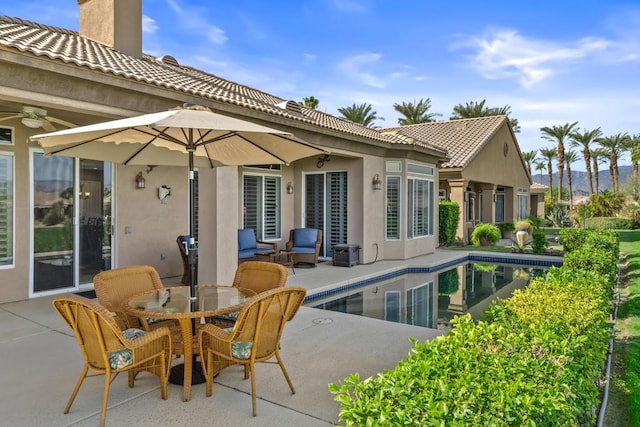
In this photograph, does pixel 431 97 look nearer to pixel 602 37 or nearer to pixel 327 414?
pixel 602 37

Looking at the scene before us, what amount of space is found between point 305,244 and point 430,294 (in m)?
4.10

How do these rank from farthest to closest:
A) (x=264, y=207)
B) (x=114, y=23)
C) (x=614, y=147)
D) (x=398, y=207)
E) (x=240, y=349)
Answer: (x=614, y=147)
(x=398, y=207)
(x=264, y=207)
(x=114, y=23)
(x=240, y=349)

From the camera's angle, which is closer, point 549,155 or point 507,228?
point 507,228

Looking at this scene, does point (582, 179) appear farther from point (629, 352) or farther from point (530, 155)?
point (629, 352)

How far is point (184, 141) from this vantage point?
5.46 meters

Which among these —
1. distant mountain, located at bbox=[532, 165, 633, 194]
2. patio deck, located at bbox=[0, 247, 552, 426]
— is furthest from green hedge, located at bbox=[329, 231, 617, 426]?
distant mountain, located at bbox=[532, 165, 633, 194]

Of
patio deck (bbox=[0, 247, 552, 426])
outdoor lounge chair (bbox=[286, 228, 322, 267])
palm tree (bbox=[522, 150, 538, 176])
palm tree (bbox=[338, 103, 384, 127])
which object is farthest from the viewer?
palm tree (bbox=[522, 150, 538, 176])

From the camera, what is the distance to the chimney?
1037 cm

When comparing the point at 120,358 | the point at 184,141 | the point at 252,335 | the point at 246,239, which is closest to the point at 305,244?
the point at 246,239

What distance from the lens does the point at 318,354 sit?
512cm

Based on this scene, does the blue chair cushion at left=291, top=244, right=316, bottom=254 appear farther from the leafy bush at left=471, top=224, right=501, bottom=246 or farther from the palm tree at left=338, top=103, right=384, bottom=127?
the palm tree at left=338, top=103, right=384, bottom=127

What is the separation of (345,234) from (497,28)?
25.1 feet

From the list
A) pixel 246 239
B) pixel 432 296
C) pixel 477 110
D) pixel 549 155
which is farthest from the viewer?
pixel 549 155

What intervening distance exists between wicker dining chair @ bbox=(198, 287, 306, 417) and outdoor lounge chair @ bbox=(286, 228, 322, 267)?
7691 millimetres
